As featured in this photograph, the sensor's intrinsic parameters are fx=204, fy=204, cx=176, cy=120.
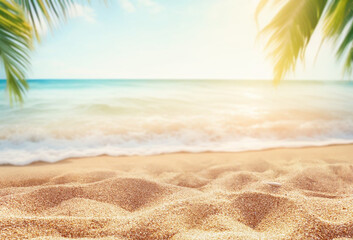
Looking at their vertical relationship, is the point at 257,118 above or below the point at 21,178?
below

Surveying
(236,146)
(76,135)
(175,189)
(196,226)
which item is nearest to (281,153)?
(236,146)

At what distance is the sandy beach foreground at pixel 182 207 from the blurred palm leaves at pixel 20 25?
137 centimetres

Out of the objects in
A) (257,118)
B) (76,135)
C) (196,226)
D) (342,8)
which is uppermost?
(342,8)

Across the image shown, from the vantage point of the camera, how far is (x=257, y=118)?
564 cm

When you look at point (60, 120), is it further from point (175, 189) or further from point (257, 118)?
point (257, 118)

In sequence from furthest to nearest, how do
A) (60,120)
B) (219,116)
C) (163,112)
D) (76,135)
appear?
(163,112) < (219,116) < (60,120) < (76,135)

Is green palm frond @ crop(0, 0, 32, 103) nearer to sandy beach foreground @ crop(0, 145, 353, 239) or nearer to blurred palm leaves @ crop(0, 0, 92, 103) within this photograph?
blurred palm leaves @ crop(0, 0, 92, 103)

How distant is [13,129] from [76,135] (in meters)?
1.41

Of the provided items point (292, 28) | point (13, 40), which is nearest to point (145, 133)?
point (13, 40)

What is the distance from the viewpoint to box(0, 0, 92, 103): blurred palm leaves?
2144 mm

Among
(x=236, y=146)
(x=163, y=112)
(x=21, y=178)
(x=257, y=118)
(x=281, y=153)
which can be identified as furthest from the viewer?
(x=163, y=112)

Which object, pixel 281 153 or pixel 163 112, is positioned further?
pixel 163 112

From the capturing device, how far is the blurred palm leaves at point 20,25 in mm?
2144

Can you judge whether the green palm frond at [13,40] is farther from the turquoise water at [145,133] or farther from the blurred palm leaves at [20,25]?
the turquoise water at [145,133]
